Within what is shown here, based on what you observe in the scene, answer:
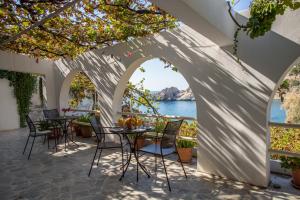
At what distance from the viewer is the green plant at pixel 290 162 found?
127 inches

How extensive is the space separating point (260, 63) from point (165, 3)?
5.72 ft

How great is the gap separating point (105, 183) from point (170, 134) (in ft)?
4.15

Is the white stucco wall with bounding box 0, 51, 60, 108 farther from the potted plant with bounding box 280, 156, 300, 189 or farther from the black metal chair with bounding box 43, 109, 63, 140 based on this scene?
the potted plant with bounding box 280, 156, 300, 189

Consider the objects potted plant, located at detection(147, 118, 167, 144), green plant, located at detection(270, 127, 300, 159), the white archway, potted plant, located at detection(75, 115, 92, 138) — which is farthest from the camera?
potted plant, located at detection(75, 115, 92, 138)

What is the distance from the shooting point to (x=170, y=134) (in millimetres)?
3402

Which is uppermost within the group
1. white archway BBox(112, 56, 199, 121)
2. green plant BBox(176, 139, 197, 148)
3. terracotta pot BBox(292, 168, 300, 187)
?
white archway BBox(112, 56, 199, 121)

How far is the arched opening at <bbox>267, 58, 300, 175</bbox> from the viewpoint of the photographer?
10.8 ft

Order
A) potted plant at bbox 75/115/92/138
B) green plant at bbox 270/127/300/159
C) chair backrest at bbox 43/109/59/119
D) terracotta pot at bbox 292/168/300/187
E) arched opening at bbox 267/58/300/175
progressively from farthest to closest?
potted plant at bbox 75/115/92/138
chair backrest at bbox 43/109/59/119
green plant at bbox 270/127/300/159
arched opening at bbox 267/58/300/175
terracotta pot at bbox 292/168/300/187

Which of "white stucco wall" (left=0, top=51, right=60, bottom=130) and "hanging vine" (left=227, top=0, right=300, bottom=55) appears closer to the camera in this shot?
"hanging vine" (left=227, top=0, right=300, bottom=55)

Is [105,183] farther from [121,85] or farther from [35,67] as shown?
[35,67]

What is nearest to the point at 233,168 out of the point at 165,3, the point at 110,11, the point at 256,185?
the point at 256,185

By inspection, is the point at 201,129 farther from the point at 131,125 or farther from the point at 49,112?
the point at 49,112

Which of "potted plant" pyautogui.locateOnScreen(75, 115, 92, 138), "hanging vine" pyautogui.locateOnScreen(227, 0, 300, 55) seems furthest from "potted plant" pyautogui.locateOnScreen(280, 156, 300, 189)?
"potted plant" pyautogui.locateOnScreen(75, 115, 92, 138)

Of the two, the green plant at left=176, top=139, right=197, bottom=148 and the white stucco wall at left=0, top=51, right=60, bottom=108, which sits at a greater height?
the white stucco wall at left=0, top=51, right=60, bottom=108
